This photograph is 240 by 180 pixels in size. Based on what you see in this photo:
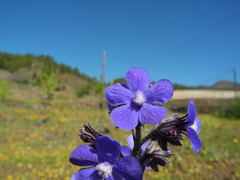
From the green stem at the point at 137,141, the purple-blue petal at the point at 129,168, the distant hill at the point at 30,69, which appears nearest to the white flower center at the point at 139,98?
the green stem at the point at 137,141

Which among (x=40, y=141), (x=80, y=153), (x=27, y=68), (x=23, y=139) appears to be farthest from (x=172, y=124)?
(x=27, y=68)

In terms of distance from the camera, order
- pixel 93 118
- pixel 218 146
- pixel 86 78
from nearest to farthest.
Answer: pixel 218 146, pixel 93 118, pixel 86 78

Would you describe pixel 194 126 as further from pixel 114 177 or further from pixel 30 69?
pixel 30 69

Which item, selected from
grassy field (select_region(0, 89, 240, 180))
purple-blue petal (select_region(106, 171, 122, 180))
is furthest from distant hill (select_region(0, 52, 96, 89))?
purple-blue petal (select_region(106, 171, 122, 180))

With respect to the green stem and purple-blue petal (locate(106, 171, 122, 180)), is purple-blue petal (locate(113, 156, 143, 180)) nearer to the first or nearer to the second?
purple-blue petal (locate(106, 171, 122, 180))

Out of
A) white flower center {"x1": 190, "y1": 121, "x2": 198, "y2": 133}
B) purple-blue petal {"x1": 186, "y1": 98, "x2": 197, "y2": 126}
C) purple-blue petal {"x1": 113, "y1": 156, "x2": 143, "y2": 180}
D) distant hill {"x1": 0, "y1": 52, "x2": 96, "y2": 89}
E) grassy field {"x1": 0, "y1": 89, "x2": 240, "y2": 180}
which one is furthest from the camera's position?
distant hill {"x1": 0, "y1": 52, "x2": 96, "y2": 89}

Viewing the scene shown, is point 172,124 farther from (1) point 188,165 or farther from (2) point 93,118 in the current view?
(2) point 93,118

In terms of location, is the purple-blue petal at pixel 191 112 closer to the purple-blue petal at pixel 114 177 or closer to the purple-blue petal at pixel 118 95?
the purple-blue petal at pixel 118 95
